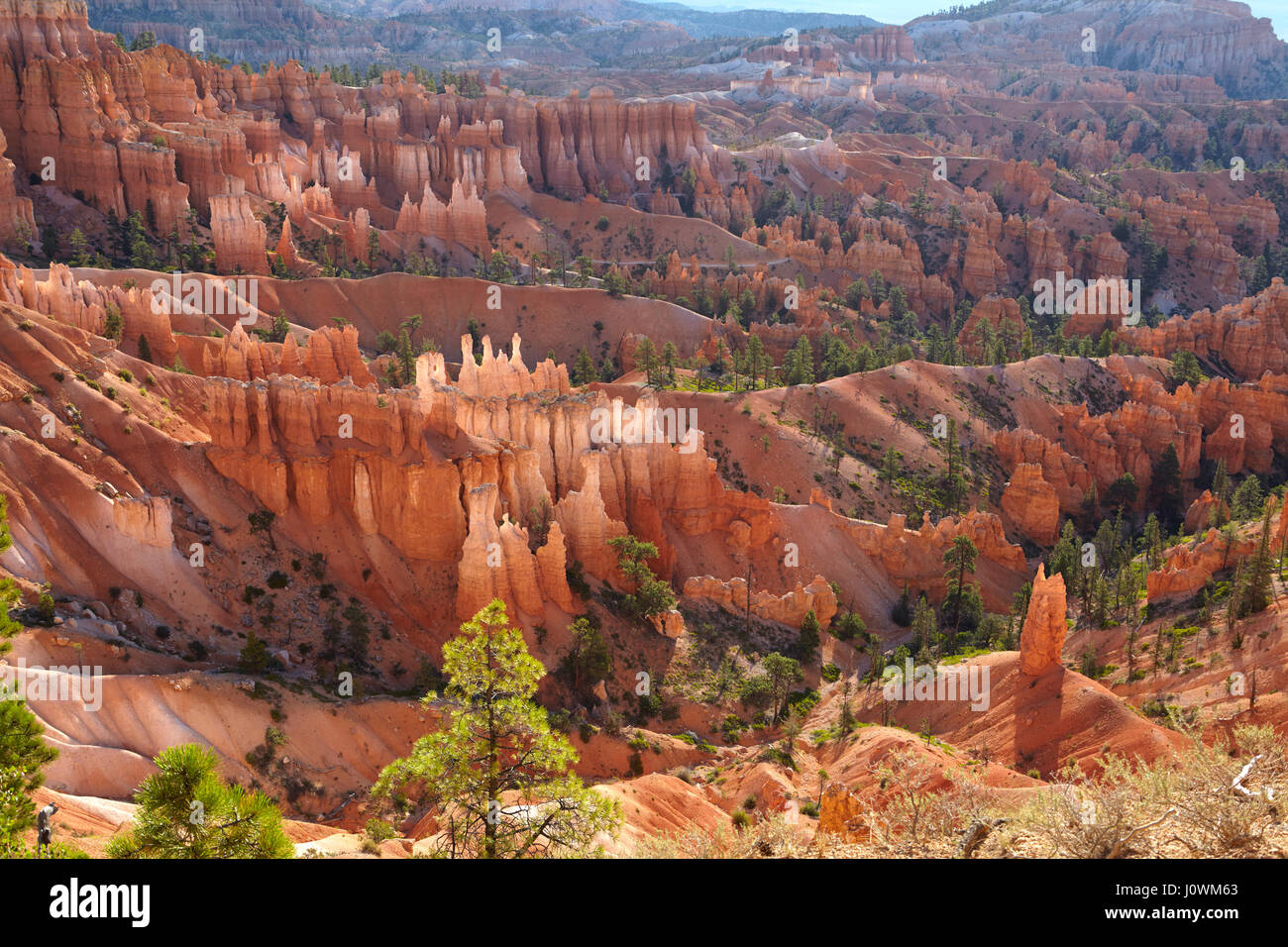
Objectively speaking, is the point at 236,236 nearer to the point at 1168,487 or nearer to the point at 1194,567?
the point at 1194,567

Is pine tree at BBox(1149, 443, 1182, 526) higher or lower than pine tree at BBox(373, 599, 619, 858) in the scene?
lower

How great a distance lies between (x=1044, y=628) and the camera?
4444 centimetres

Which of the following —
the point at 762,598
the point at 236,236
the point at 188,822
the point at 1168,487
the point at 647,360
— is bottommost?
the point at 1168,487

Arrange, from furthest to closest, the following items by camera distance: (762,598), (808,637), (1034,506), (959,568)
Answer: (1034,506) → (959,568) → (762,598) → (808,637)

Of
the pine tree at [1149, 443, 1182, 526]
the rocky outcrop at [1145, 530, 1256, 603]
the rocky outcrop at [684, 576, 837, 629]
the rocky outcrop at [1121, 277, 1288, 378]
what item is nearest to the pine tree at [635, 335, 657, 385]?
the rocky outcrop at [684, 576, 837, 629]

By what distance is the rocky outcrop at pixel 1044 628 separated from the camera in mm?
44562

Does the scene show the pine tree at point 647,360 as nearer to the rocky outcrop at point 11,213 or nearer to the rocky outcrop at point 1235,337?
the rocky outcrop at point 11,213

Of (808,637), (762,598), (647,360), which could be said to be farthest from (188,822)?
(647,360)

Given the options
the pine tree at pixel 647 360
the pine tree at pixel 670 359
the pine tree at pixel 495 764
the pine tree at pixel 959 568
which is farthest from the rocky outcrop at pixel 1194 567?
the pine tree at pixel 495 764

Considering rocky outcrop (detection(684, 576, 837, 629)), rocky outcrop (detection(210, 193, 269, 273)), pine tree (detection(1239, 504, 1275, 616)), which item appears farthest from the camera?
rocky outcrop (detection(210, 193, 269, 273))

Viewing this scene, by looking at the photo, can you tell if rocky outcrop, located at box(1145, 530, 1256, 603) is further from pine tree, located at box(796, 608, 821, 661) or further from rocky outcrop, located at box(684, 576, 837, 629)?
pine tree, located at box(796, 608, 821, 661)

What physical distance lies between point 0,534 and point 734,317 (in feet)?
263

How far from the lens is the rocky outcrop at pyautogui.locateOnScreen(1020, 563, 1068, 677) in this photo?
44562 millimetres
